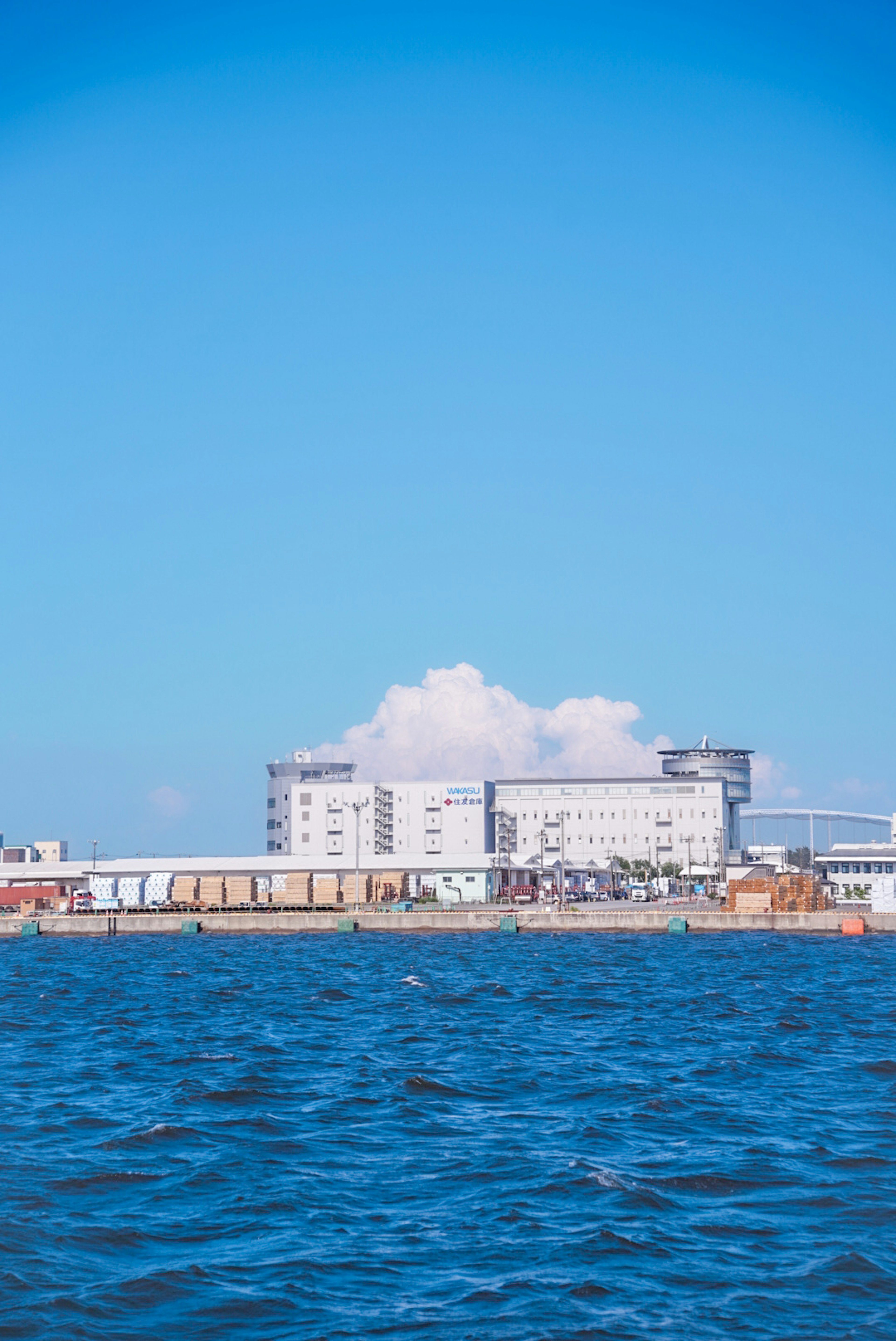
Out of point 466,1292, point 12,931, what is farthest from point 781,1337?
point 12,931

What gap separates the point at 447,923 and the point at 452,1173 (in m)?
79.2

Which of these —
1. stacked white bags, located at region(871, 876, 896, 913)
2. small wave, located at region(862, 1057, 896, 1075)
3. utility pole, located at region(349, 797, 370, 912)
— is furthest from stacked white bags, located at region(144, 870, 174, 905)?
small wave, located at region(862, 1057, 896, 1075)

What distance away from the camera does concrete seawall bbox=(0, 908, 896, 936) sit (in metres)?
94.6

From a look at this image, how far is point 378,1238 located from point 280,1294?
223 cm

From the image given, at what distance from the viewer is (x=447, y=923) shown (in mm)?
98000

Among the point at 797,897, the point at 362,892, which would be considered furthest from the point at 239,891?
the point at 797,897

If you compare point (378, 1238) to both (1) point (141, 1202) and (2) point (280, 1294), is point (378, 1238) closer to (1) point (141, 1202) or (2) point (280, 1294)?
(2) point (280, 1294)

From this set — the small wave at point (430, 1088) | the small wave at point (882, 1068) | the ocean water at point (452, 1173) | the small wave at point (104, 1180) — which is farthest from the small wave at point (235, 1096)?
the small wave at point (882, 1068)

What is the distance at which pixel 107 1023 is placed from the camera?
40.4 meters

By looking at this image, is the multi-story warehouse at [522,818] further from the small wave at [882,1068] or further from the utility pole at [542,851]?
the small wave at [882,1068]

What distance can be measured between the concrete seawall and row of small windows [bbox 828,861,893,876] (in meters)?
88.4

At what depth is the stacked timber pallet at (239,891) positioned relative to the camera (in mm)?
118812

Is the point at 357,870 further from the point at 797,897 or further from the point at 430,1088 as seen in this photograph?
the point at 430,1088

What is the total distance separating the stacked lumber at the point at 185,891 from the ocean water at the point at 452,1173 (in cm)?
7758
